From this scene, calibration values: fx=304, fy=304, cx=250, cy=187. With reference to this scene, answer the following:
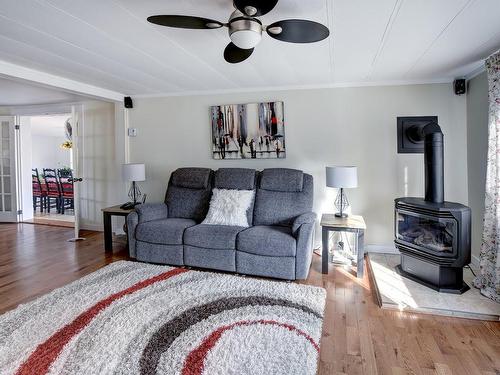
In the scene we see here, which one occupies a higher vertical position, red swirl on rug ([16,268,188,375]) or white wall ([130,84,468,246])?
white wall ([130,84,468,246])

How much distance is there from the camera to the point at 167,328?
7.02 feet

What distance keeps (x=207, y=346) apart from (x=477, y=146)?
3238 mm

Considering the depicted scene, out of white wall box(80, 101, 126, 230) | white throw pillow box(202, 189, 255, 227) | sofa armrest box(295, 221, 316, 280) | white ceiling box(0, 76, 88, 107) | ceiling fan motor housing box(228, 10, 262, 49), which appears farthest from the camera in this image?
white wall box(80, 101, 126, 230)

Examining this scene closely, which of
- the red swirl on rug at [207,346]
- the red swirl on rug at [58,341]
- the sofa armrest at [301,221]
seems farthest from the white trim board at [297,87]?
the red swirl on rug at [207,346]

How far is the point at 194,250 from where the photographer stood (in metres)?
3.26

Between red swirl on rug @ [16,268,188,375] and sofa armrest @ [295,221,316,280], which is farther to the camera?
sofa armrest @ [295,221,316,280]

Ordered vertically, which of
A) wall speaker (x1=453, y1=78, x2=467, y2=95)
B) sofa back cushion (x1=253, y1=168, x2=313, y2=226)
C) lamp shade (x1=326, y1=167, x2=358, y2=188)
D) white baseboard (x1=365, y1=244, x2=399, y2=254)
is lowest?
white baseboard (x1=365, y1=244, x2=399, y2=254)

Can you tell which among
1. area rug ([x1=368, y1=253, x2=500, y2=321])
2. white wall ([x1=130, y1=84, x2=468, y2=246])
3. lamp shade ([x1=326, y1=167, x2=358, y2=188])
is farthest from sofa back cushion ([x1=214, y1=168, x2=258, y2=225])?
area rug ([x1=368, y1=253, x2=500, y2=321])

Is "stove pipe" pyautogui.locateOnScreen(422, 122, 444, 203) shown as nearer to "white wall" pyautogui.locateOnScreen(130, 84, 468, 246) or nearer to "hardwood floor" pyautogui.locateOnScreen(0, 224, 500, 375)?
"white wall" pyautogui.locateOnScreen(130, 84, 468, 246)

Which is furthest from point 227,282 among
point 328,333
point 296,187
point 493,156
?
point 493,156

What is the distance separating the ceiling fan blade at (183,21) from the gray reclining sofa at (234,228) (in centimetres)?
196

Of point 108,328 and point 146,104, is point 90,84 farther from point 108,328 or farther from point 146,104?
point 108,328

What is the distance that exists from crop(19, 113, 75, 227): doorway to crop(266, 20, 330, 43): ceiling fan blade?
4.51 m

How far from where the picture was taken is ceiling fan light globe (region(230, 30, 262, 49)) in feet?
5.89
